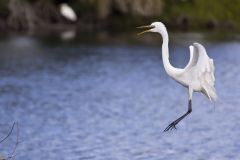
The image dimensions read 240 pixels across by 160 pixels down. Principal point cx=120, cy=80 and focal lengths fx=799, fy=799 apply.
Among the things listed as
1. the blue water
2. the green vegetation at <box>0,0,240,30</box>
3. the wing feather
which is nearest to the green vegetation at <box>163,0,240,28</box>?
the green vegetation at <box>0,0,240,30</box>

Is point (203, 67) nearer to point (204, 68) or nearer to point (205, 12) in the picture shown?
point (204, 68)

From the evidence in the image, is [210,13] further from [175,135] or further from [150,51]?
[175,135]

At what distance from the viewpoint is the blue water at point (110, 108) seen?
18156mm

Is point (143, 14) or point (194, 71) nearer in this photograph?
point (194, 71)

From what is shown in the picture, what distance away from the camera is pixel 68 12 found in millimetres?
56719

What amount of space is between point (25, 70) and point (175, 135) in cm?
1450

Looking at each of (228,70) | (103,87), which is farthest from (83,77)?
(228,70)

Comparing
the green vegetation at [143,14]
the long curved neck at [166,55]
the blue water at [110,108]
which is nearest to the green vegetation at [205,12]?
the green vegetation at [143,14]

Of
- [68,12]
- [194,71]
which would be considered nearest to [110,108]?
[194,71]

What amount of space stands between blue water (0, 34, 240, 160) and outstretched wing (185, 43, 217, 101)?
284 cm

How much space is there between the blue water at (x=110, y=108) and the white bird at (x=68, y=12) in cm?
1579

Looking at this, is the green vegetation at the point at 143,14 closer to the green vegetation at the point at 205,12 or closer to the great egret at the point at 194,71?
the green vegetation at the point at 205,12

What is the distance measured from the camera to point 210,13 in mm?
59438

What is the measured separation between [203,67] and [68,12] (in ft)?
141
